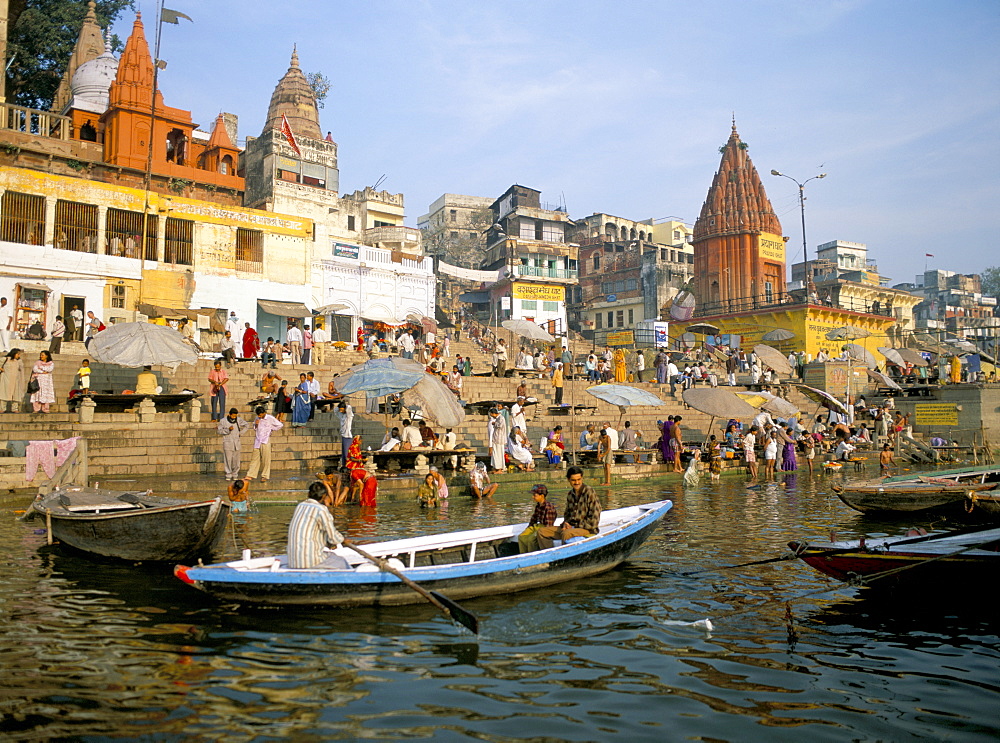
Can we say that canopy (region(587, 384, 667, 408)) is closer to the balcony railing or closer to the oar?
the oar

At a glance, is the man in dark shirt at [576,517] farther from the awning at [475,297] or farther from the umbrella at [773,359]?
the awning at [475,297]

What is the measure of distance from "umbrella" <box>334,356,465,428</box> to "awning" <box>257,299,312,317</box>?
15100 millimetres

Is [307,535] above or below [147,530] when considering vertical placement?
above

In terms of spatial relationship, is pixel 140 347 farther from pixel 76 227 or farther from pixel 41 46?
pixel 41 46

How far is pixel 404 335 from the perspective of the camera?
2641 cm

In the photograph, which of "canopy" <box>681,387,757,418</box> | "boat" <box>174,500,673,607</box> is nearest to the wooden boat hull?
"canopy" <box>681,387,757,418</box>

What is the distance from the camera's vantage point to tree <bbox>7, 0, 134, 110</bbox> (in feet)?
121

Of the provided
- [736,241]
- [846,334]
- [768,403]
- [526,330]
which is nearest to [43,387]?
[526,330]

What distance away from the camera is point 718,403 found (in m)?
18.7

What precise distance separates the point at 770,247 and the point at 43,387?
41.4 m

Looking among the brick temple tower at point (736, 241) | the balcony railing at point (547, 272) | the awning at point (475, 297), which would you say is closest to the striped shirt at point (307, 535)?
the brick temple tower at point (736, 241)

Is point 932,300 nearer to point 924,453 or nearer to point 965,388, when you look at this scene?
point 965,388

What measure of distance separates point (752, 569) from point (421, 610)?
4.28 meters

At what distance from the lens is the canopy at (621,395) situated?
18.1 metres
